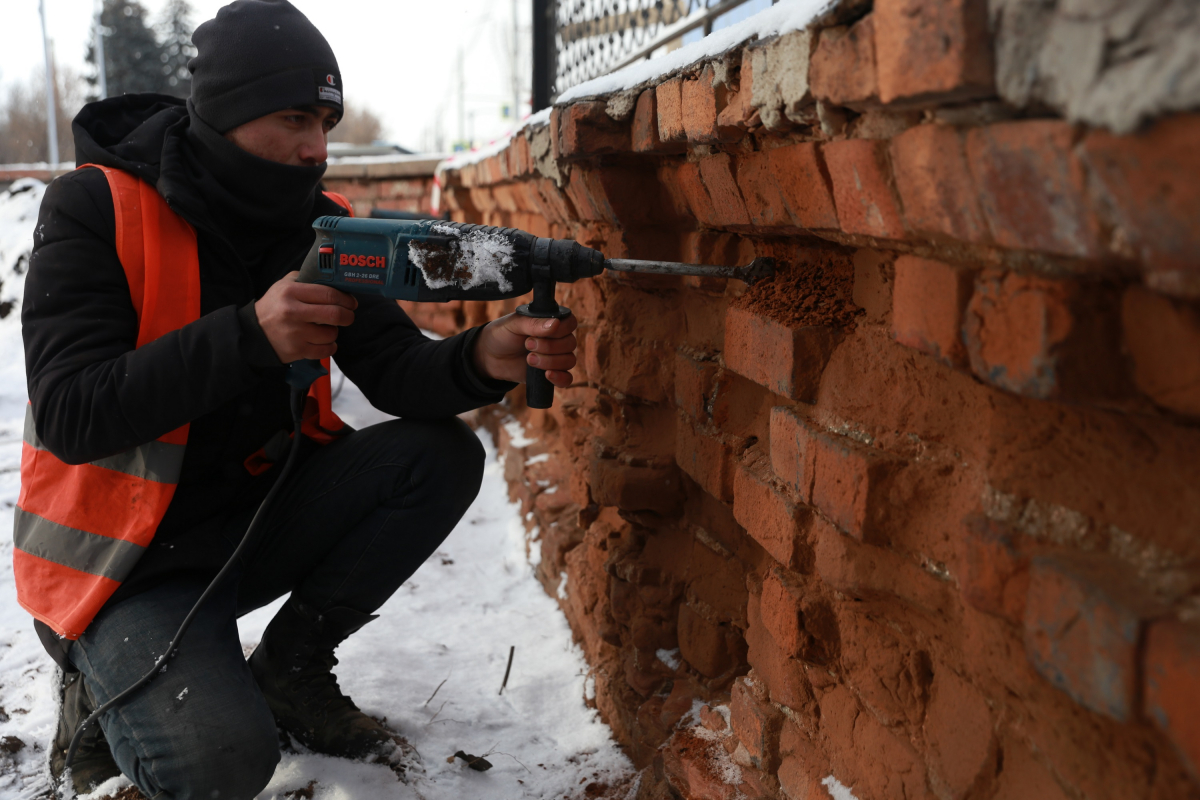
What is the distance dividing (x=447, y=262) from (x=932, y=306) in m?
0.91

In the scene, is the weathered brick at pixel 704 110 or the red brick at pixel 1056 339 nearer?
the red brick at pixel 1056 339

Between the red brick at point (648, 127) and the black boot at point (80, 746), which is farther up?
the red brick at point (648, 127)

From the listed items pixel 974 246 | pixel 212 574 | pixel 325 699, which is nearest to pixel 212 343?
pixel 212 574

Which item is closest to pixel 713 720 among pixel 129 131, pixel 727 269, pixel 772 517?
pixel 772 517

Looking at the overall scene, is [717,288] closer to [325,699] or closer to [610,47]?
[325,699]

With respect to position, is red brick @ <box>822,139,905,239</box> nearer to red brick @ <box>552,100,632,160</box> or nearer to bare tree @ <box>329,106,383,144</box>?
red brick @ <box>552,100,632,160</box>

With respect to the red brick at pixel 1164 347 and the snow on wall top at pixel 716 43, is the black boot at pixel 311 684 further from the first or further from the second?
the red brick at pixel 1164 347

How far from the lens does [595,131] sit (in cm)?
173

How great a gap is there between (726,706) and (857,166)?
1.17m

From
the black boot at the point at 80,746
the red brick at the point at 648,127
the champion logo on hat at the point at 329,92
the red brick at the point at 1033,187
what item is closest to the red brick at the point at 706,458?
the red brick at the point at 648,127

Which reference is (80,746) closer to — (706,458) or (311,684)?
(311,684)

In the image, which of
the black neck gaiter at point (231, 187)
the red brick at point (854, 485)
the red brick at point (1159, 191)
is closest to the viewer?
the red brick at point (1159, 191)

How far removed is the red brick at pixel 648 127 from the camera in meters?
1.54

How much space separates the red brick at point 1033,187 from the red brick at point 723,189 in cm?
63
